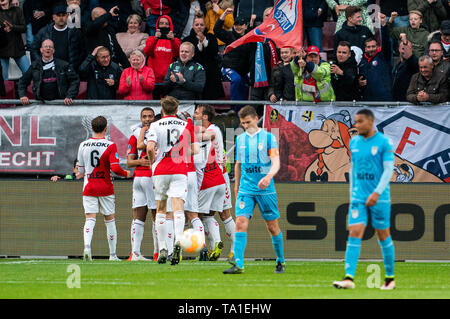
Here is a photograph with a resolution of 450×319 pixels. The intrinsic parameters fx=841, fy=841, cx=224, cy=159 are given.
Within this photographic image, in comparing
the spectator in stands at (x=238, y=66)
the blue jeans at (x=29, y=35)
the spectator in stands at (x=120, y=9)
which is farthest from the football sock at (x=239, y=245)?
the blue jeans at (x=29, y=35)

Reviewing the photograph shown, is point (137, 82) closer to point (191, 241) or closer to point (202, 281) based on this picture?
point (191, 241)

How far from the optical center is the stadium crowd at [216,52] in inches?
643

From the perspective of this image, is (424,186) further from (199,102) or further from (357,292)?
(357,292)

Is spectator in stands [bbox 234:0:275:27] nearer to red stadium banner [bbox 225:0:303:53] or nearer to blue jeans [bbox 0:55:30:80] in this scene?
red stadium banner [bbox 225:0:303:53]

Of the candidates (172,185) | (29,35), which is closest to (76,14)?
(29,35)

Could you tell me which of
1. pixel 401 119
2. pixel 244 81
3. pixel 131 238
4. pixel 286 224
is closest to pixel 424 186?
pixel 401 119

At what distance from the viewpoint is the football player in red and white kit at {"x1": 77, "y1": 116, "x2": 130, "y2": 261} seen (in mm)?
14867

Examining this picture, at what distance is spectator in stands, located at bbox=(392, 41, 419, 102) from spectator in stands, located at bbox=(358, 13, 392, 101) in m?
0.14

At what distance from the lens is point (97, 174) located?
49.2 ft

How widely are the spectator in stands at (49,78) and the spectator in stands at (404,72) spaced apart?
637cm

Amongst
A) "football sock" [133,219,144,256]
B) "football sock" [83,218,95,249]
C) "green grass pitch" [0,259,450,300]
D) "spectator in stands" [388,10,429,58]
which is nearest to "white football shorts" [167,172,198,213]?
"green grass pitch" [0,259,450,300]

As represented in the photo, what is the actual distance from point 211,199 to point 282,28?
151 inches

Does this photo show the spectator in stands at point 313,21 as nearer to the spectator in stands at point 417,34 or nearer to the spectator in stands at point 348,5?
the spectator in stands at point 348,5

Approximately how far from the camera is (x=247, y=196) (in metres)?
11.8
